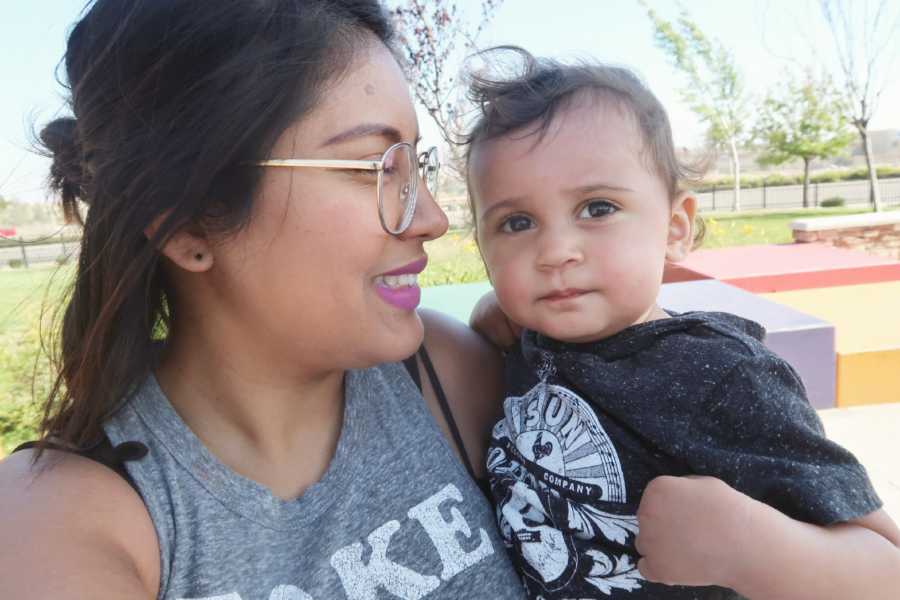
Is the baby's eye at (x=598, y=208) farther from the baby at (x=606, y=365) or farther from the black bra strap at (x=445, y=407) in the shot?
the black bra strap at (x=445, y=407)

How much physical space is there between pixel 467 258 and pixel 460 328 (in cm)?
770

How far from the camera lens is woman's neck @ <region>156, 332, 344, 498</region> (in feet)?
4.91

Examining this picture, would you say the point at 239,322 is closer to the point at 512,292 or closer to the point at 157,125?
the point at 157,125

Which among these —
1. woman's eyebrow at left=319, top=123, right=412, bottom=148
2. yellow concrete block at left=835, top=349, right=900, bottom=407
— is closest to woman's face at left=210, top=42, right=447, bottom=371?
woman's eyebrow at left=319, top=123, right=412, bottom=148

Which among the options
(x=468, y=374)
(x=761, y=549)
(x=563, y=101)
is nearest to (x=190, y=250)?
(x=468, y=374)

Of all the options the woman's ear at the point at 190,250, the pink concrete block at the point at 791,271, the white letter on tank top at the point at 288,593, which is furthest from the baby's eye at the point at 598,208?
the pink concrete block at the point at 791,271

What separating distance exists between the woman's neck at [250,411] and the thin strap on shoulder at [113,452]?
17 centimetres

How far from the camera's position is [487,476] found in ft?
5.84

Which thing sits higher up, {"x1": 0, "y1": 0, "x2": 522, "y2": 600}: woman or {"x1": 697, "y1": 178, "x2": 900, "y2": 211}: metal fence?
{"x1": 0, "y1": 0, "x2": 522, "y2": 600}: woman

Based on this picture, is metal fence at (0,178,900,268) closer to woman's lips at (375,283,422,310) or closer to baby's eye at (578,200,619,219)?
baby's eye at (578,200,619,219)

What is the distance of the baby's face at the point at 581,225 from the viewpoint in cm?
162

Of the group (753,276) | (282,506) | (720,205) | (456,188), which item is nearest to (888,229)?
(753,276)

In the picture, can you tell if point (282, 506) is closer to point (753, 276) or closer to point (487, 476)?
point (487, 476)

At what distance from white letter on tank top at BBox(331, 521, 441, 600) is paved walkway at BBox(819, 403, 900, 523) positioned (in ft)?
10.5
